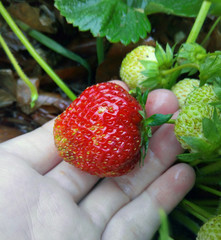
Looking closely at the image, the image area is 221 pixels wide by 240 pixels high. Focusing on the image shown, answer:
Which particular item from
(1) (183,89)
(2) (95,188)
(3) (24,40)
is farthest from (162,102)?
(3) (24,40)

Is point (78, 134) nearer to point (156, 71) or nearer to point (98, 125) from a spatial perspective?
point (98, 125)

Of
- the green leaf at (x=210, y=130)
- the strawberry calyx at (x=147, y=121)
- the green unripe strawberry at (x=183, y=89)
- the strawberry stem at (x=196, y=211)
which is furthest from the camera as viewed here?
the green unripe strawberry at (x=183, y=89)

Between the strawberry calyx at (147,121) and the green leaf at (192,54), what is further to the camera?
the green leaf at (192,54)

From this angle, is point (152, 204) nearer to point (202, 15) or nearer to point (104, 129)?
point (104, 129)

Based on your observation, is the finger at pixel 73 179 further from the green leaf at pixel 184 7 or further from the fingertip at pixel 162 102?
the green leaf at pixel 184 7

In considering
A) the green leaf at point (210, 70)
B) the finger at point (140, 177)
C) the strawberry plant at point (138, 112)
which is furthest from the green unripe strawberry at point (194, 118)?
the finger at point (140, 177)

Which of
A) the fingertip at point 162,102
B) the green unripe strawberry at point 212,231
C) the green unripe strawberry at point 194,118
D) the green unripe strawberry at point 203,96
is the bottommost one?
the green unripe strawberry at point 212,231
